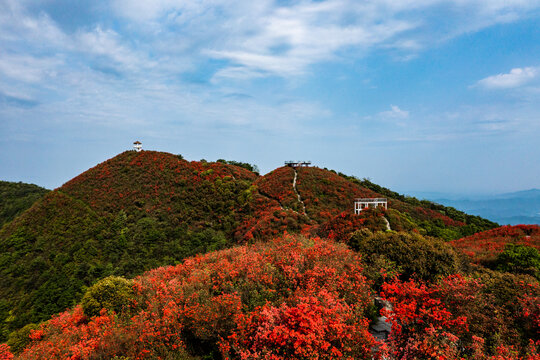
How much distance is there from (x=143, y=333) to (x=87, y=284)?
22896 millimetres

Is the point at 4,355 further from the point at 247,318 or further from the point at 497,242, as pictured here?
the point at 497,242

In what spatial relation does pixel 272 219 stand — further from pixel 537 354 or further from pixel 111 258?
pixel 537 354

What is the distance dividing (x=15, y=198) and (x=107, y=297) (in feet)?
223

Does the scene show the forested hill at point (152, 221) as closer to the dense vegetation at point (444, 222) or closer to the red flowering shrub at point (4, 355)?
the dense vegetation at point (444, 222)

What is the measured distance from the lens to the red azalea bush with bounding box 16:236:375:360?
488 cm

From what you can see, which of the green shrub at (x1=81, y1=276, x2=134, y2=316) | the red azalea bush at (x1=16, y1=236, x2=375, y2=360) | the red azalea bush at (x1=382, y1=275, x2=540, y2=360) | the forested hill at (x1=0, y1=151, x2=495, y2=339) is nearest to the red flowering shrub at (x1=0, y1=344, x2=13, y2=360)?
the red azalea bush at (x1=16, y1=236, x2=375, y2=360)

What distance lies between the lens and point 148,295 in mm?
8273

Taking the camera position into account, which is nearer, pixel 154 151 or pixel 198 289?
pixel 198 289

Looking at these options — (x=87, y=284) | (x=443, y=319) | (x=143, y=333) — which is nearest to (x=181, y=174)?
(x=87, y=284)

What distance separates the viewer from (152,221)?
2972cm

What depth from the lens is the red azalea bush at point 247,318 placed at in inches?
192

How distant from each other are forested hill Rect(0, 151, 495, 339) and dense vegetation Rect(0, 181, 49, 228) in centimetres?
1908

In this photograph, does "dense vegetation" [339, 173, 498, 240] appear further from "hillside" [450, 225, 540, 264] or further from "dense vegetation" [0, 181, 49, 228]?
"dense vegetation" [0, 181, 49, 228]

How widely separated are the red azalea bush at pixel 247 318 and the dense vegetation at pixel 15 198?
53958 mm
